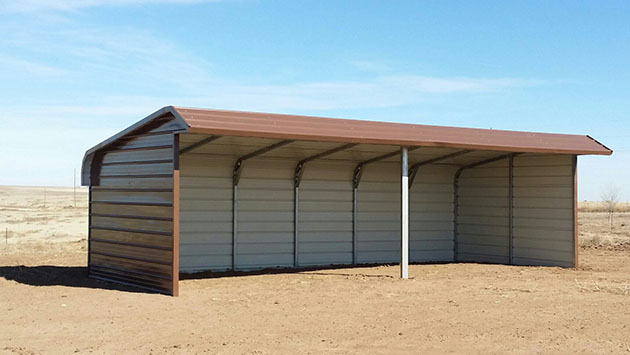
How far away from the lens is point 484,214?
56.1ft

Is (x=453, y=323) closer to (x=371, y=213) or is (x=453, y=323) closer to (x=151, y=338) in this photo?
(x=151, y=338)

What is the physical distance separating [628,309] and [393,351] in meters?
4.40

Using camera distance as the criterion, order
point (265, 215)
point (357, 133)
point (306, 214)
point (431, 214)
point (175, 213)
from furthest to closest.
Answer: point (431, 214), point (306, 214), point (265, 215), point (357, 133), point (175, 213)

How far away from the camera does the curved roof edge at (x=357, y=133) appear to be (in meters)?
10.8

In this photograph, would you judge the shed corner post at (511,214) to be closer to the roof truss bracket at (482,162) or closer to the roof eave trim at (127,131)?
the roof truss bracket at (482,162)

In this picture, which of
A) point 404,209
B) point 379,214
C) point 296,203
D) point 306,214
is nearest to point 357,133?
point 404,209

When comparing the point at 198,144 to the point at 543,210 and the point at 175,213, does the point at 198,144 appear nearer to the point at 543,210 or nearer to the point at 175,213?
the point at 175,213

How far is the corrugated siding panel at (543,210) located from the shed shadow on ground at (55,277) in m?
8.99

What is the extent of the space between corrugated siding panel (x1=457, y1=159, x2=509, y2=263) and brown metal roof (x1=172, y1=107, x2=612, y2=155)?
2.11 m

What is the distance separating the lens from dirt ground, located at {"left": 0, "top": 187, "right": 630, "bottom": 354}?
7.84 meters

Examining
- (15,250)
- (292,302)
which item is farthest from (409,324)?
(15,250)

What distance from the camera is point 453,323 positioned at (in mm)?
8961

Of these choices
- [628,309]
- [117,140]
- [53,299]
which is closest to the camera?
[628,309]

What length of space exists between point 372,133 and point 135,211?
172 inches
